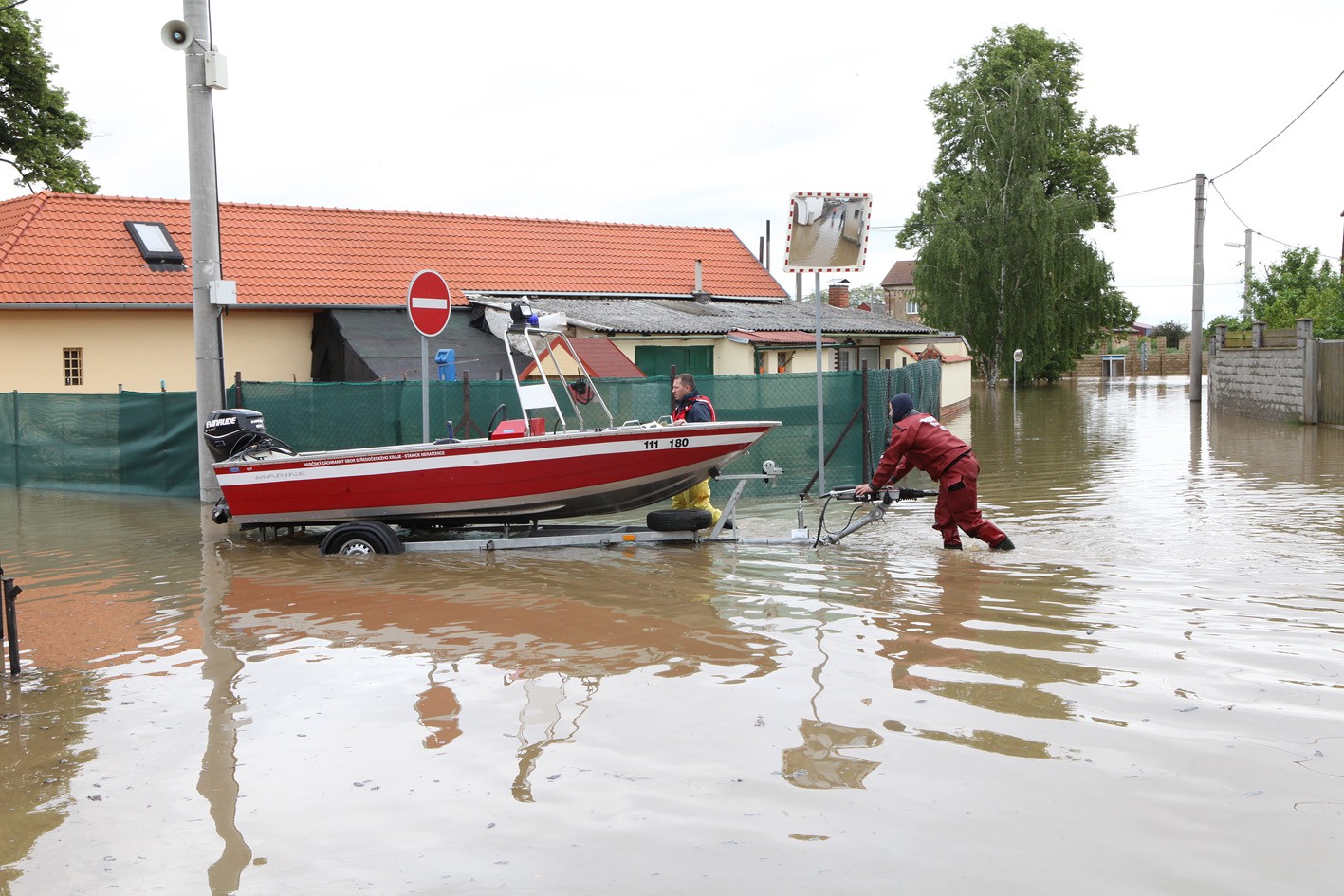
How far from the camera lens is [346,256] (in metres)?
26.3

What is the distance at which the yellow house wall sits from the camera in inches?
862

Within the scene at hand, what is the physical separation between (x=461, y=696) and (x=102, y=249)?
2058cm

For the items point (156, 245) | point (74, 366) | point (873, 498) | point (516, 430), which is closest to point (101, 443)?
point (74, 366)

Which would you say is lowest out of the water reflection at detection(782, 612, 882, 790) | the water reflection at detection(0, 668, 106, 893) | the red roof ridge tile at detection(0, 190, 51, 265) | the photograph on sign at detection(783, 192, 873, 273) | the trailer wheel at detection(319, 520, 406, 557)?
the water reflection at detection(0, 668, 106, 893)

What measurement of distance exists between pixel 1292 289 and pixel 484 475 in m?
48.3

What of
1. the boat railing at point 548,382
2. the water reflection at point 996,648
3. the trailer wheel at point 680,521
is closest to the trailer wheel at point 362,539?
the boat railing at point 548,382

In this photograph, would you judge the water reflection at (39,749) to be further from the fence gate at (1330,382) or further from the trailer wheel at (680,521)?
the fence gate at (1330,382)

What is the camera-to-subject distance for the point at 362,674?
6.80 metres

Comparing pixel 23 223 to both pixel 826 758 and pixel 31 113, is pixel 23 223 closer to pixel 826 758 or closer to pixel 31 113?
pixel 31 113

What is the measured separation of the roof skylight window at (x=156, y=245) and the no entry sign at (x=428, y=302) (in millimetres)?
13797

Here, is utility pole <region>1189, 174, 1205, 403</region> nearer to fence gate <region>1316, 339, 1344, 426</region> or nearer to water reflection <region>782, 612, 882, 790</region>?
fence gate <region>1316, 339, 1344, 426</region>

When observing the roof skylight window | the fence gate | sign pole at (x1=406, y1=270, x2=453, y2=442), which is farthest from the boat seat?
the fence gate

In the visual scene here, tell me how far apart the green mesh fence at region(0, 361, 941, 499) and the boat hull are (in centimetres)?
317

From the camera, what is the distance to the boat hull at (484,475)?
35.2ft
